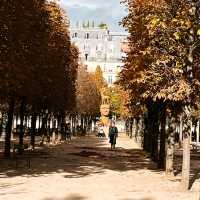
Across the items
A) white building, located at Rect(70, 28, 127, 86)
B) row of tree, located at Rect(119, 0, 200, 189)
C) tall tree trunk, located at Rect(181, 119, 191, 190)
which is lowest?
tall tree trunk, located at Rect(181, 119, 191, 190)

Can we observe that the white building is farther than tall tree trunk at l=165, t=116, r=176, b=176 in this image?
Yes

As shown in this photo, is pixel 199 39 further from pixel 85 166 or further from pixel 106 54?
pixel 106 54

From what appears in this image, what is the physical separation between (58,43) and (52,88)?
131 inches

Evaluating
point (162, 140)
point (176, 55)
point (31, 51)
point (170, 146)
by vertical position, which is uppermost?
point (31, 51)

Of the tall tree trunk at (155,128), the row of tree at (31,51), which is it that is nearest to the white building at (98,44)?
the row of tree at (31,51)

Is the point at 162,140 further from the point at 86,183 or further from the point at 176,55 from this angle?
the point at 86,183

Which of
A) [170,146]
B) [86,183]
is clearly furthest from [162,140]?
[86,183]

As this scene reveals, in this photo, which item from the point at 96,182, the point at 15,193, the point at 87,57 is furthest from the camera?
the point at 87,57

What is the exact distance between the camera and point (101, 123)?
120500mm

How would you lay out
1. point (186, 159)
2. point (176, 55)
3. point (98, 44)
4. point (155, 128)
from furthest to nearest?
point (98, 44)
point (155, 128)
point (176, 55)
point (186, 159)

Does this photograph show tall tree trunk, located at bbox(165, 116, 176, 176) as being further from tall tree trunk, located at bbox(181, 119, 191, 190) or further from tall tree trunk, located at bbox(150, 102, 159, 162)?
tall tree trunk, located at bbox(150, 102, 159, 162)

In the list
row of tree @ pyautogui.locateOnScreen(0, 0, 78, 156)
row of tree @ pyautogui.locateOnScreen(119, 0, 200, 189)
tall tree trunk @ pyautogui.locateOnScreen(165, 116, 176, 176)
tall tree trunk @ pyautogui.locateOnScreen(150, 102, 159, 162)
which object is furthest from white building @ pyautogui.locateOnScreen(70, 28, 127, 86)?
row of tree @ pyautogui.locateOnScreen(119, 0, 200, 189)

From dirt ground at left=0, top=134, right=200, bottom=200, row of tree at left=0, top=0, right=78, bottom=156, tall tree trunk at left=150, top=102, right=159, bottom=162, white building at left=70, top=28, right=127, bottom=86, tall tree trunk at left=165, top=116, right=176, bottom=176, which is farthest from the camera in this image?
white building at left=70, top=28, right=127, bottom=86

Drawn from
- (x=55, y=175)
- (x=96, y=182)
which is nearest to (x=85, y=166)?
(x=55, y=175)
